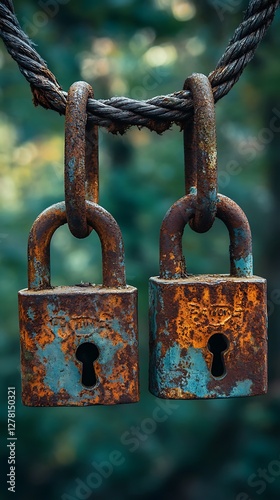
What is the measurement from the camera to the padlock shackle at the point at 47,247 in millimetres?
1198

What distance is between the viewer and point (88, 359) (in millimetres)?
1184

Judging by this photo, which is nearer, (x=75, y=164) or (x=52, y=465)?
(x=75, y=164)

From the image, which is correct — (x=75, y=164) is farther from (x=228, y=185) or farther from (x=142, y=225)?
(x=228, y=185)

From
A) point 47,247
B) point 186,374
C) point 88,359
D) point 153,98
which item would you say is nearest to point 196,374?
point 186,374

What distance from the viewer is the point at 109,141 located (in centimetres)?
389

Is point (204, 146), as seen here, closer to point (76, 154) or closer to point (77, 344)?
point (76, 154)

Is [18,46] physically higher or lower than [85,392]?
higher

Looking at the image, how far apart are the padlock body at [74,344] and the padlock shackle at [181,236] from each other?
11 cm

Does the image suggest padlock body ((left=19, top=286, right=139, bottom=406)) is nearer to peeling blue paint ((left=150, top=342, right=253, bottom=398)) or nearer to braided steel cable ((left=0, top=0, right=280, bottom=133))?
peeling blue paint ((left=150, top=342, right=253, bottom=398))

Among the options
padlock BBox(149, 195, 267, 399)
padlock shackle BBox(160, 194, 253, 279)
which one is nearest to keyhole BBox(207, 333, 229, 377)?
padlock BBox(149, 195, 267, 399)

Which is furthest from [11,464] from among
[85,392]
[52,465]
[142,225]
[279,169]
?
[85,392]

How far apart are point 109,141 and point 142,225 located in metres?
0.69

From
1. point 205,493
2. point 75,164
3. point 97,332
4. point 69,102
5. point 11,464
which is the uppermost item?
point 69,102

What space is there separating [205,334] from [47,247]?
0.33m
